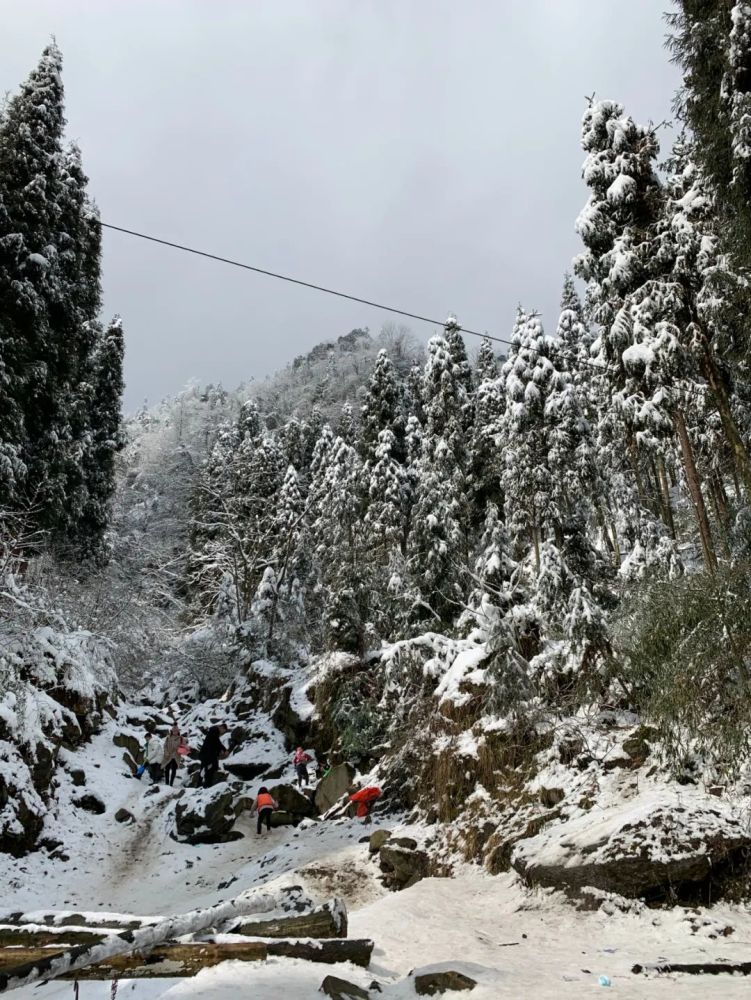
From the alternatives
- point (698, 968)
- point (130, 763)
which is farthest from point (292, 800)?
point (698, 968)

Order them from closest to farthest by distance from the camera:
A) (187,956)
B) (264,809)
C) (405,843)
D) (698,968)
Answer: (187,956)
(698,968)
(405,843)
(264,809)

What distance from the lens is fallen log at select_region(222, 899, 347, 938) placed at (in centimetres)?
572

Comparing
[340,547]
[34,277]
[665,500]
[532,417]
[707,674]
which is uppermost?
[34,277]

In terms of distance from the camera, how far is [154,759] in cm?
1708

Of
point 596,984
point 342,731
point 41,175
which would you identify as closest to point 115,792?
point 342,731

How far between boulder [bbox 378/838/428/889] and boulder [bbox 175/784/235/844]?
5047 millimetres

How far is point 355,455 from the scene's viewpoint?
2952 centimetres

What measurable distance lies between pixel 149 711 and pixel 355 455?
46.6ft

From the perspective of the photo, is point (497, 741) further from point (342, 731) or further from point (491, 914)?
point (342, 731)

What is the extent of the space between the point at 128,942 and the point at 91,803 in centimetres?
1105

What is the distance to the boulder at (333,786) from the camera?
15.4 m

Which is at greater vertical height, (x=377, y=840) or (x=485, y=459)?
(x=485, y=459)

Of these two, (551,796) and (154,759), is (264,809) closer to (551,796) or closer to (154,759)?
(154,759)

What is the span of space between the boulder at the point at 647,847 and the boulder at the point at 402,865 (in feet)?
9.79
